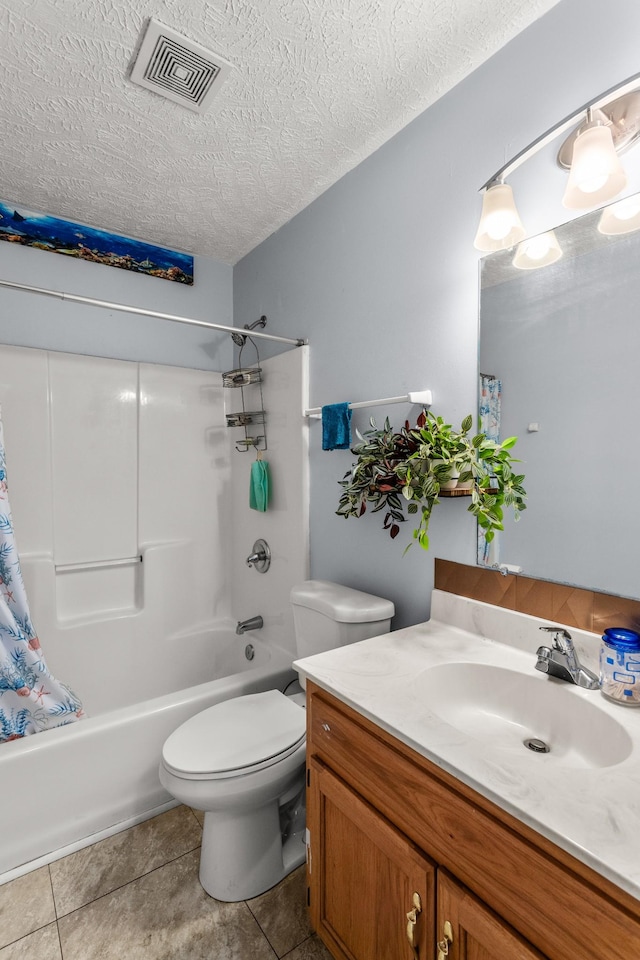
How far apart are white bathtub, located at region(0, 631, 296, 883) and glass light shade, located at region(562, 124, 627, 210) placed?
Result: 1.86 meters

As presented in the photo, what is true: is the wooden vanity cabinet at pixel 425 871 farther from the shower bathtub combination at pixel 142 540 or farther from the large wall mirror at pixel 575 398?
the shower bathtub combination at pixel 142 540

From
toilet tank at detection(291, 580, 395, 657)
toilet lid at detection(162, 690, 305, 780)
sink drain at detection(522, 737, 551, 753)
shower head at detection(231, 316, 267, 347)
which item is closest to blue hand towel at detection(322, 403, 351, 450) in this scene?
toilet tank at detection(291, 580, 395, 657)

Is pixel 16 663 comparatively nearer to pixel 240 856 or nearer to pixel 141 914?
pixel 141 914

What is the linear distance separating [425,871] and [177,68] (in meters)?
2.07

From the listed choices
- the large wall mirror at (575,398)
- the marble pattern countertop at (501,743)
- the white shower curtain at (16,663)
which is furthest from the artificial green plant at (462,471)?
the white shower curtain at (16,663)

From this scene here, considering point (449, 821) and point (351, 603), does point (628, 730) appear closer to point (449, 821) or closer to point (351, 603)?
point (449, 821)

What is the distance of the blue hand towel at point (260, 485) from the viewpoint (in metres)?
2.26

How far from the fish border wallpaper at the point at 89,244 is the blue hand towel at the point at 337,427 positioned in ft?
4.57

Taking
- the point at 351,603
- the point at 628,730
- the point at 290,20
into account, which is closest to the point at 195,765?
the point at 351,603

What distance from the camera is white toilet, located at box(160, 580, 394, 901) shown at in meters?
1.34

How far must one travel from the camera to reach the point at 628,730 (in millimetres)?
863

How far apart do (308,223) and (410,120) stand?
0.62 metres

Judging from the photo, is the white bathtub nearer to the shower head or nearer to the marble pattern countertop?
the marble pattern countertop

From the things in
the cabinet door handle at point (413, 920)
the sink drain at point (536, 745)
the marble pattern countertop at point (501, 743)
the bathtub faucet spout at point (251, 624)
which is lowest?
the cabinet door handle at point (413, 920)
